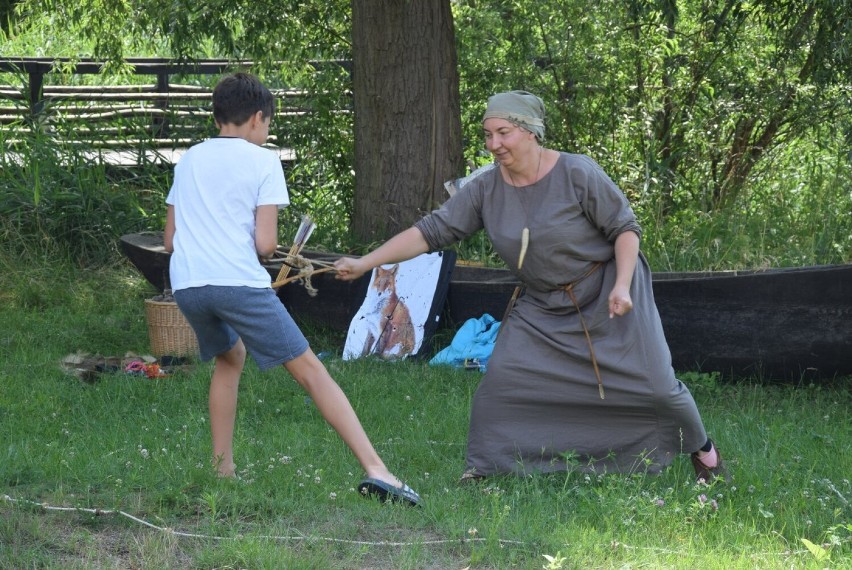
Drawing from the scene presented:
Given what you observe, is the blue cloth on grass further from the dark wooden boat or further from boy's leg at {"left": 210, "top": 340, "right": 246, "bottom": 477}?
boy's leg at {"left": 210, "top": 340, "right": 246, "bottom": 477}

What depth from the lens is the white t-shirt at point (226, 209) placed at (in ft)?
14.7

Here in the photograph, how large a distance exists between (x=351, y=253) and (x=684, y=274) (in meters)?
2.92

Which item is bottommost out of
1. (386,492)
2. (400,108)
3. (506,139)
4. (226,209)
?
(386,492)

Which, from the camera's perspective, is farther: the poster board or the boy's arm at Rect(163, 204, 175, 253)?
the poster board

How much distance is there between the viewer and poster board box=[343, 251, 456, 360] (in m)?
7.78

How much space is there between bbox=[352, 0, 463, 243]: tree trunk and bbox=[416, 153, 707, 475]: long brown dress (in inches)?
161

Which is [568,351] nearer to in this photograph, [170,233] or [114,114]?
[170,233]

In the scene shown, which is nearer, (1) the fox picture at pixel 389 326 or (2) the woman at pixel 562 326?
(2) the woman at pixel 562 326

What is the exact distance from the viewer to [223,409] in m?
4.80

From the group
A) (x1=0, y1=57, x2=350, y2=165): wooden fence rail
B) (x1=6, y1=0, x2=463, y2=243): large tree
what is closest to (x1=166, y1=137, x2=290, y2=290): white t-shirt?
(x1=6, y1=0, x2=463, y2=243): large tree

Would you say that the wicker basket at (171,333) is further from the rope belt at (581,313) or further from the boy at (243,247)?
the rope belt at (581,313)

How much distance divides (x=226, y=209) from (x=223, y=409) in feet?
2.86

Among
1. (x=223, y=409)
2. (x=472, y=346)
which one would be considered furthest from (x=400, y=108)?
(x=223, y=409)

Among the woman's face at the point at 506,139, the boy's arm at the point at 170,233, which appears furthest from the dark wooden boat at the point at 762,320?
the boy's arm at the point at 170,233
